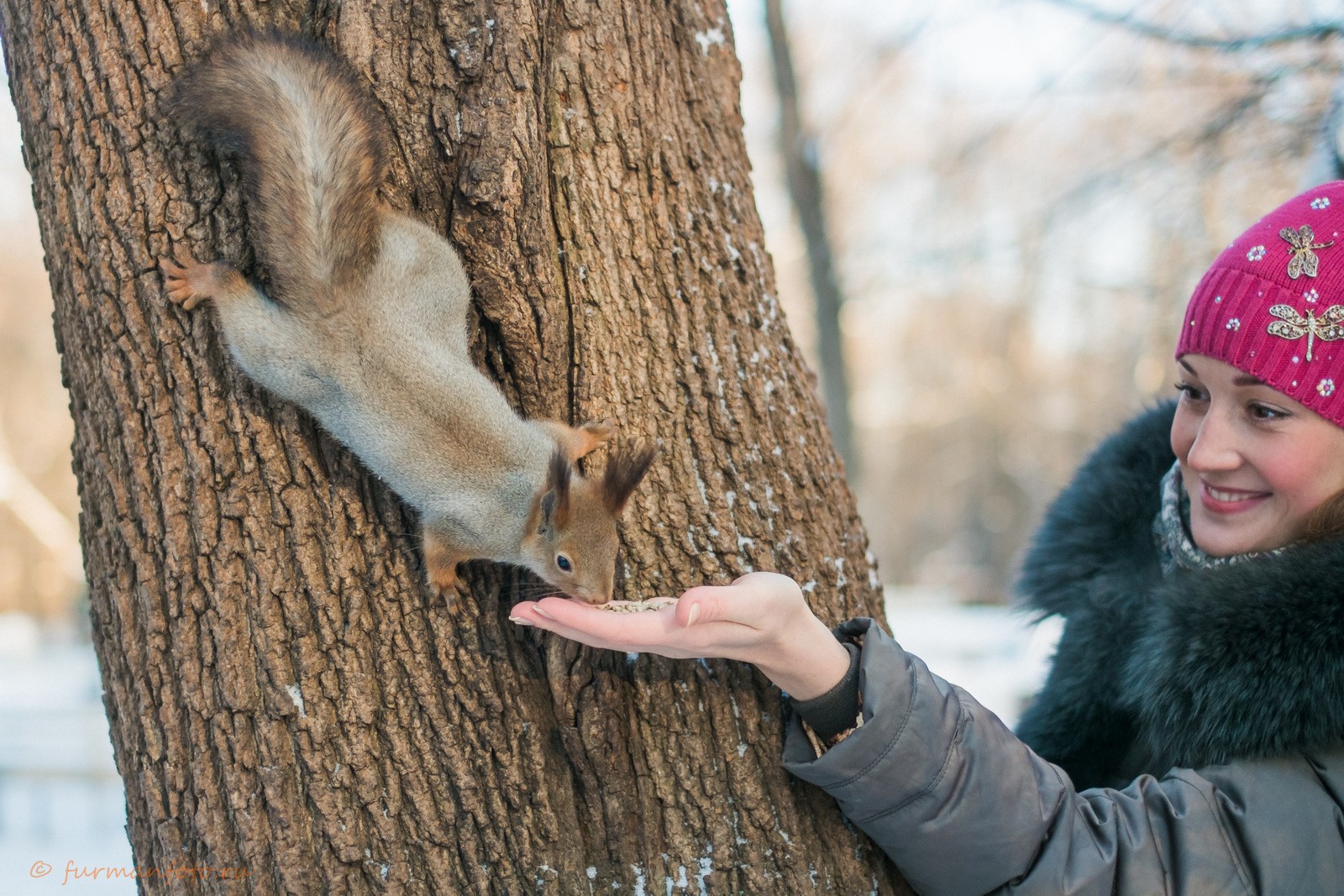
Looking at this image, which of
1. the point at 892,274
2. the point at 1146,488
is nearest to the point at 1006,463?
the point at 892,274

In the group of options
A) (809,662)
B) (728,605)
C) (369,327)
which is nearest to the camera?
(728,605)

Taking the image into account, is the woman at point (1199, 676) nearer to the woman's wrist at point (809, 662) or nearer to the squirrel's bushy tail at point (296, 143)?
the woman's wrist at point (809, 662)

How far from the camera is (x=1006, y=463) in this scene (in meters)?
19.0

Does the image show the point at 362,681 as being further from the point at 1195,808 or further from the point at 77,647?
the point at 77,647

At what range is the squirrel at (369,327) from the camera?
160 cm

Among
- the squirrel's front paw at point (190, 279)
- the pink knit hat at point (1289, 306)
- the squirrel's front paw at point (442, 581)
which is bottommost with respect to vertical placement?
the squirrel's front paw at point (442, 581)

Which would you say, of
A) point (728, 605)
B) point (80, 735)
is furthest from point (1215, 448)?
point (80, 735)

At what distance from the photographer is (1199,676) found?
1546mm

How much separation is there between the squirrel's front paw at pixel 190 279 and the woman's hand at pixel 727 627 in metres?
0.73

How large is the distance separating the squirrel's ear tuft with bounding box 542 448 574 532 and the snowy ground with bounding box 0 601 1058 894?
99 centimetres

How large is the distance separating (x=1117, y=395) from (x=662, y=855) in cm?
1512

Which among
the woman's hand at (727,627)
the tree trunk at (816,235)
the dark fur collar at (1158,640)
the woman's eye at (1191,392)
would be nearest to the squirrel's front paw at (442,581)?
the woman's hand at (727,627)

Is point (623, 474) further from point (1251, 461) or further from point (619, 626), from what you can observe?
point (1251, 461)

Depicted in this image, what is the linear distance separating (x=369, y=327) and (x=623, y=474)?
1.98 ft
